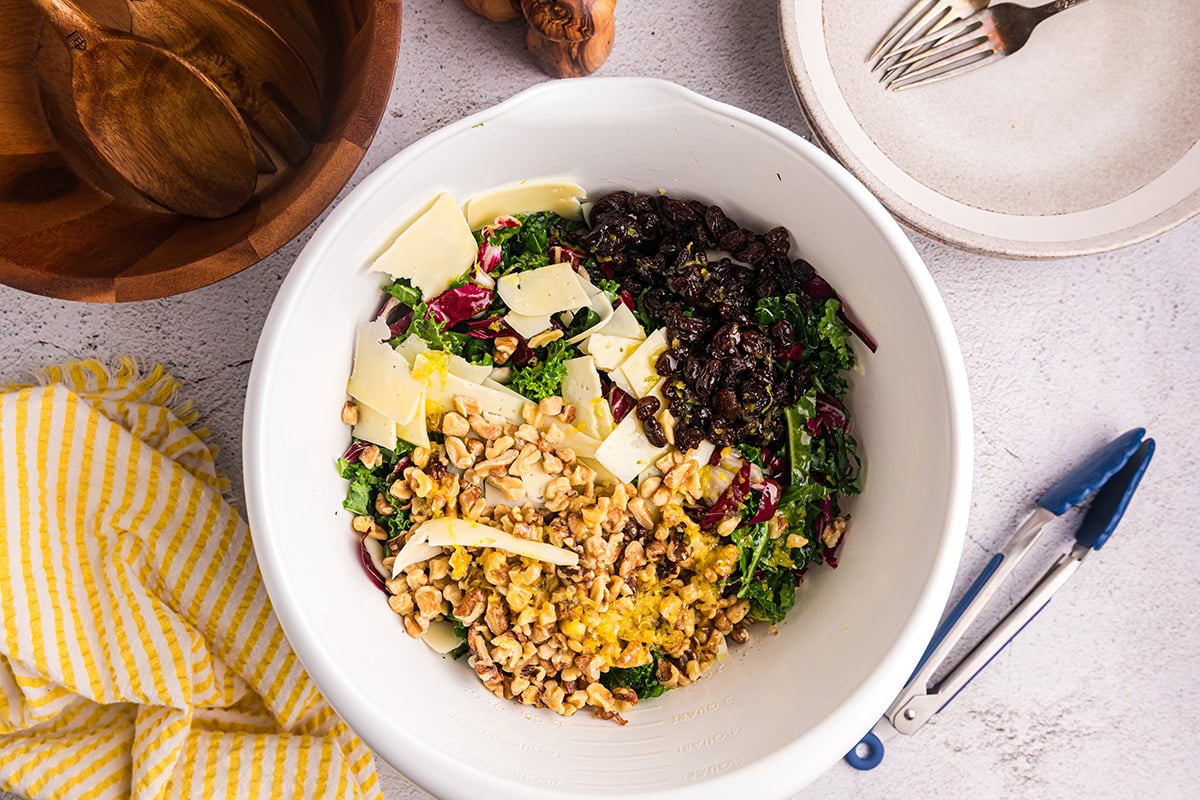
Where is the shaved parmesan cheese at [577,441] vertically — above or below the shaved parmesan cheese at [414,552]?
above

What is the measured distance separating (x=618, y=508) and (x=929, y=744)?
2.68ft

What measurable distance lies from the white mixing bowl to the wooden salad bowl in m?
0.07

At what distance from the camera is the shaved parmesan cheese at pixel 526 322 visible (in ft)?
4.29

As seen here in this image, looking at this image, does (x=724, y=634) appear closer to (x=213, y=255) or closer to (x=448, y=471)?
(x=448, y=471)

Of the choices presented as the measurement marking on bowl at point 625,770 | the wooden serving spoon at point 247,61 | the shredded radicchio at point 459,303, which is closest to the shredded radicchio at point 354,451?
the shredded radicchio at point 459,303

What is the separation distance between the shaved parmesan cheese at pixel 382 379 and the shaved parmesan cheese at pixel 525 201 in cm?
22

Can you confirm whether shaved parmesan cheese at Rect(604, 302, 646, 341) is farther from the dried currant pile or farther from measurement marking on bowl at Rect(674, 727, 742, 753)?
measurement marking on bowl at Rect(674, 727, 742, 753)

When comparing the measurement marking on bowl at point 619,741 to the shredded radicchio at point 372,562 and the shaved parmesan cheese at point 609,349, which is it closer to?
Result: the shredded radicchio at point 372,562

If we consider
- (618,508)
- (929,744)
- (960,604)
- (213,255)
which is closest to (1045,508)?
(960,604)

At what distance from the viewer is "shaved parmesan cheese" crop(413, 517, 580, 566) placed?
123 cm

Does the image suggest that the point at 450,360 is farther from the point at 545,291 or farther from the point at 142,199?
the point at 142,199

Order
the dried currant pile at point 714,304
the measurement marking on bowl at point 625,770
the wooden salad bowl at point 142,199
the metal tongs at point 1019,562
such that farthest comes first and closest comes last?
the metal tongs at point 1019,562 < the dried currant pile at point 714,304 < the measurement marking on bowl at point 625,770 < the wooden salad bowl at point 142,199

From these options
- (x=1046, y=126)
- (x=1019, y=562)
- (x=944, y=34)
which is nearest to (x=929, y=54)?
(x=944, y=34)

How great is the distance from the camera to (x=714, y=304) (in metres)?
1.30
